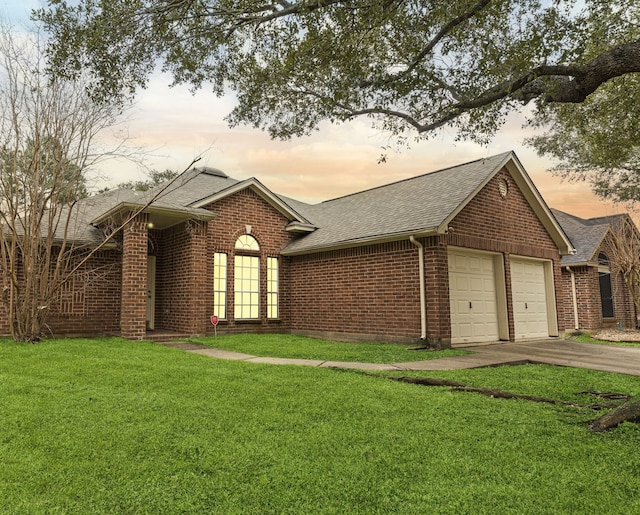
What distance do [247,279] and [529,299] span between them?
29.4ft

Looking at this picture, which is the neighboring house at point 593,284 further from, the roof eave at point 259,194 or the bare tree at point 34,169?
the bare tree at point 34,169

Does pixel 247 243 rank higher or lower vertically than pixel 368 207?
lower

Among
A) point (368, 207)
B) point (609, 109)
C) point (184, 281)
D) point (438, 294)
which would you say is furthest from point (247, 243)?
point (609, 109)

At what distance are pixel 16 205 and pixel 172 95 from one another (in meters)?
4.42

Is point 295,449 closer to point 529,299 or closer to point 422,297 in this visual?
point 422,297

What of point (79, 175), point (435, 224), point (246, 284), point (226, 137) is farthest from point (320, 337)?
point (79, 175)

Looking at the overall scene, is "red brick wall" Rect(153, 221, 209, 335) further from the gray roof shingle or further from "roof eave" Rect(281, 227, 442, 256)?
the gray roof shingle

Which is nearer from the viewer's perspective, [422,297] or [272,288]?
[422,297]

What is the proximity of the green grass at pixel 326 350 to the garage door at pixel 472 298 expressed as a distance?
169 centimetres

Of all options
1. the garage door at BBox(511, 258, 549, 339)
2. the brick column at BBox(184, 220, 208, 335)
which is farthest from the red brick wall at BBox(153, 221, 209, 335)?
the garage door at BBox(511, 258, 549, 339)

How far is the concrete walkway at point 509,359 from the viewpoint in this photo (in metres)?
7.91

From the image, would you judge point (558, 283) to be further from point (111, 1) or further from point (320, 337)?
point (111, 1)

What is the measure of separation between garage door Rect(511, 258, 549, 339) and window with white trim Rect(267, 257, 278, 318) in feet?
24.4

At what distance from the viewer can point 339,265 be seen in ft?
43.9
